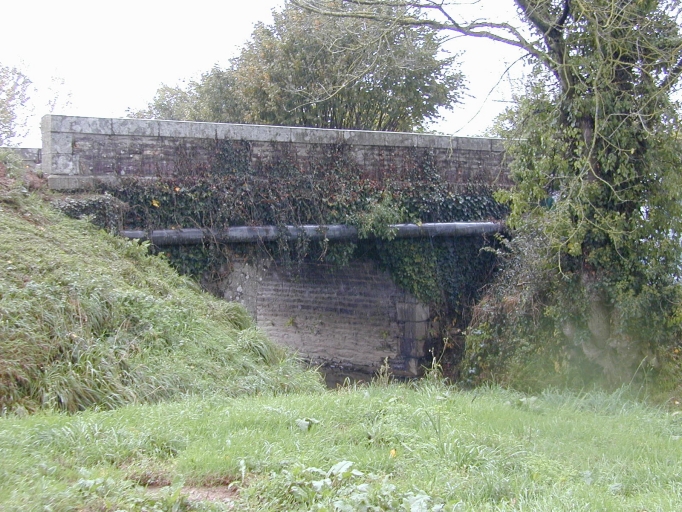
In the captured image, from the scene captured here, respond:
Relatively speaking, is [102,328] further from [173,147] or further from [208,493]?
[173,147]

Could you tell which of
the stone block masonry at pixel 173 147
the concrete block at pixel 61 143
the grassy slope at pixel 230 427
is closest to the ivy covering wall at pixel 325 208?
the stone block masonry at pixel 173 147

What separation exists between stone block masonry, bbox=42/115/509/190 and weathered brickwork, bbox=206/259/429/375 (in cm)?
243

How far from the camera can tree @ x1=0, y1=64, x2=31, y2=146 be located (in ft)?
86.1

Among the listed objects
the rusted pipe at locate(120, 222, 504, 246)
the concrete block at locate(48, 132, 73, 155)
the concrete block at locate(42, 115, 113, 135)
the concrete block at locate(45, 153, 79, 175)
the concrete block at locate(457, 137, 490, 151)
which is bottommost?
the rusted pipe at locate(120, 222, 504, 246)

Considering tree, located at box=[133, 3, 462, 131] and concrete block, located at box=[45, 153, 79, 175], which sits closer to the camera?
concrete block, located at box=[45, 153, 79, 175]

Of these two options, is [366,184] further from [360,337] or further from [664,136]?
[664,136]

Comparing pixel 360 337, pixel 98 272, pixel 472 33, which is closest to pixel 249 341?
pixel 98 272

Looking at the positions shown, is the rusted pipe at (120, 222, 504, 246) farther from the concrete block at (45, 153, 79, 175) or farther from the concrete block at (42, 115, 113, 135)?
the concrete block at (42, 115, 113, 135)

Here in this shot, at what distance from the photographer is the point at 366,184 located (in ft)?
43.4

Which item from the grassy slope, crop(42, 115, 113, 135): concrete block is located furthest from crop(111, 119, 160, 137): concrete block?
the grassy slope

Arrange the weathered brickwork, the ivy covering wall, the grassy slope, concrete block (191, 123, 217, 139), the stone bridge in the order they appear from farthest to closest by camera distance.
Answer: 1. the weathered brickwork
2. concrete block (191, 123, 217, 139)
3. the ivy covering wall
4. the stone bridge
5. the grassy slope

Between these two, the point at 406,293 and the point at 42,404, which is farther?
the point at 406,293

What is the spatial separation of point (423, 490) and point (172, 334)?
184 inches

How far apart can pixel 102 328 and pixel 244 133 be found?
17.7 feet
